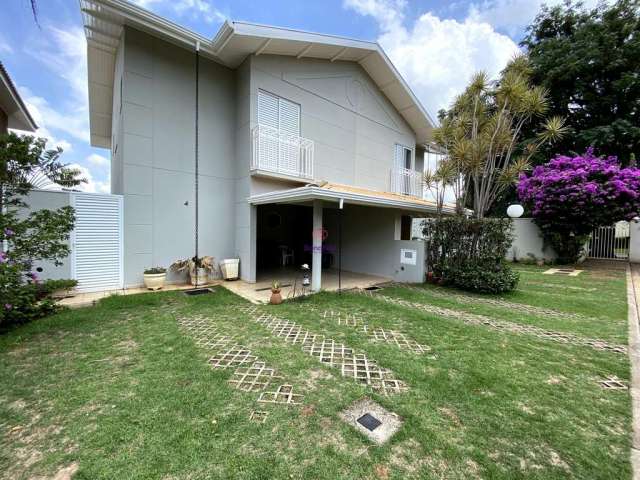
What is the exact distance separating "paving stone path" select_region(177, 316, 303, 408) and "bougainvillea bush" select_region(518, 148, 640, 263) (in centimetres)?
1519

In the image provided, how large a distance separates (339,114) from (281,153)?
361 cm

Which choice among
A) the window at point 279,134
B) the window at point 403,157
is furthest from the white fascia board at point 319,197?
the window at point 403,157

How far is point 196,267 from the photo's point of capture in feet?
27.7

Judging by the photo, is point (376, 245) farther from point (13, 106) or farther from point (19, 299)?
point (13, 106)

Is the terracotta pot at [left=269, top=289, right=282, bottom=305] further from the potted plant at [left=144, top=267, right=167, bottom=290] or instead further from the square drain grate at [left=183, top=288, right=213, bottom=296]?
the potted plant at [left=144, top=267, right=167, bottom=290]

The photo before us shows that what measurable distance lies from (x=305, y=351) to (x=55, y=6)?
490cm

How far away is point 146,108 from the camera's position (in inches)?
310

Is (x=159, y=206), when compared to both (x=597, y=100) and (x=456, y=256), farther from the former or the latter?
(x=597, y=100)

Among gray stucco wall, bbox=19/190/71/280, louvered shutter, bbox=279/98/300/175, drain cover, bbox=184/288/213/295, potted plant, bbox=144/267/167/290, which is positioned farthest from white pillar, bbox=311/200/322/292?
gray stucco wall, bbox=19/190/71/280

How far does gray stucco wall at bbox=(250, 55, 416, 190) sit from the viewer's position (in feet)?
30.5

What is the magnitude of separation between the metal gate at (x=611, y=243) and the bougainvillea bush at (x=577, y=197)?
106 inches

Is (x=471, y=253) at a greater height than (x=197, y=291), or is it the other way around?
(x=471, y=253)

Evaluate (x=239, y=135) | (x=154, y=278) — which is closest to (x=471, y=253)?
(x=239, y=135)

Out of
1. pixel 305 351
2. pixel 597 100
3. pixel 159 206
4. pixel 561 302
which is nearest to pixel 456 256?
pixel 561 302
